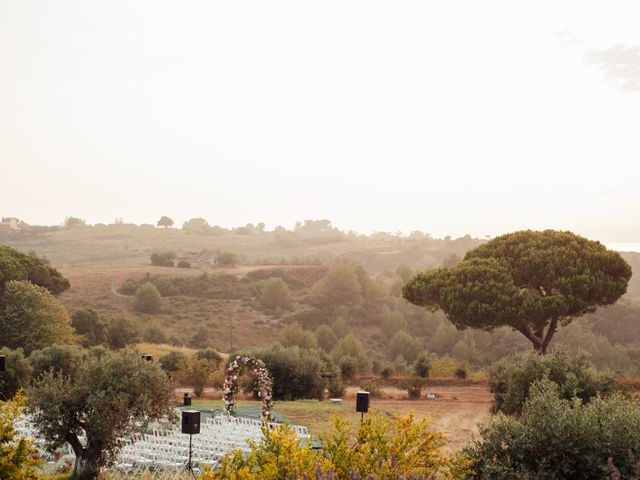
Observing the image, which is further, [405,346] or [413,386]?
[405,346]

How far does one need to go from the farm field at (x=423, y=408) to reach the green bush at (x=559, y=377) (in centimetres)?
177

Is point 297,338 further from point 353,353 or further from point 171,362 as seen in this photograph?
point 171,362

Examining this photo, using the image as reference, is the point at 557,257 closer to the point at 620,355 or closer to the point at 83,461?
the point at 83,461

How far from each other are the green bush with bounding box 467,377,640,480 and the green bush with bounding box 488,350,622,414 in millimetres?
8254

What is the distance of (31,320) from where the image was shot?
34844mm

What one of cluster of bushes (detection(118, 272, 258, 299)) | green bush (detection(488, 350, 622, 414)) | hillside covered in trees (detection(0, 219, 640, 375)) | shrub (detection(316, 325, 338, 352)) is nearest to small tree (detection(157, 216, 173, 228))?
hillside covered in trees (detection(0, 219, 640, 375))

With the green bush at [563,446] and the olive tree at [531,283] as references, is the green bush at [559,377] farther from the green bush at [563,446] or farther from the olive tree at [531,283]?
the olive tree at [531,283]

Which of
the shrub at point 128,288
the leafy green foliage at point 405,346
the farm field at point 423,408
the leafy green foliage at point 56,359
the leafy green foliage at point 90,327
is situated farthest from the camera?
the shrub at point 128,288

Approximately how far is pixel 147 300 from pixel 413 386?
1547 inches

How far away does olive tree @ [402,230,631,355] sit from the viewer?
28.7 meters

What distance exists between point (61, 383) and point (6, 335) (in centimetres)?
2360

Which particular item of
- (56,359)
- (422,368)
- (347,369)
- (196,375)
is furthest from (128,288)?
(422,368)

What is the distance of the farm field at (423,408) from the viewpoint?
64.1 ft

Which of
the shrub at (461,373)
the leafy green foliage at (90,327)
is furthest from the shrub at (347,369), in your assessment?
the leafy green foliage at (90,327)
